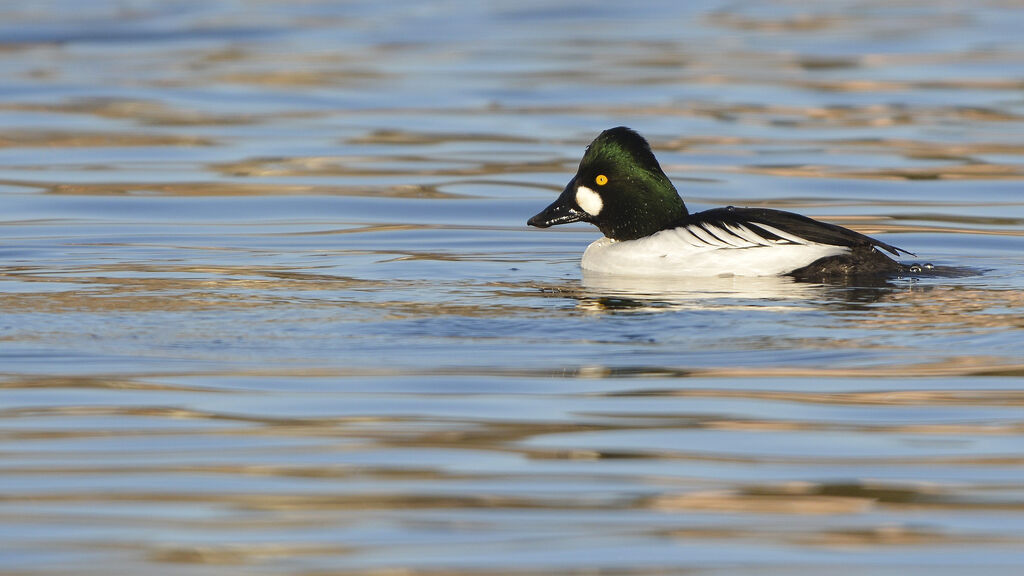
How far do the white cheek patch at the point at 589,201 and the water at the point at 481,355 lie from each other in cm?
33

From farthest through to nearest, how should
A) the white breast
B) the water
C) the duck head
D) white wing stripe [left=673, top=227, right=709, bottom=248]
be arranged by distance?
the duck head, white wing stripe [left=673, top=227, right=709, bottom=248], the white breast, the water

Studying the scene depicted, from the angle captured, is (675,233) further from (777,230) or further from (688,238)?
(777,230)

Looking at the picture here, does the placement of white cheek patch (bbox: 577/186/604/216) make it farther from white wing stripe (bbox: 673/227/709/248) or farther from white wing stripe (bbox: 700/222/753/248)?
white wing stripe (bbox: 700/222/753/248)

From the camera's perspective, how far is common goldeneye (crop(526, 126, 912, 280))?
328 inches

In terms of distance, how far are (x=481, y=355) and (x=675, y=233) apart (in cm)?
234

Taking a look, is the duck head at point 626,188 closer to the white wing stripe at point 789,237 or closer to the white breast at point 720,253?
the white breast at point 720,253

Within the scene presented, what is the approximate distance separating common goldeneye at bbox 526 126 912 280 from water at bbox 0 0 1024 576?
0.19m

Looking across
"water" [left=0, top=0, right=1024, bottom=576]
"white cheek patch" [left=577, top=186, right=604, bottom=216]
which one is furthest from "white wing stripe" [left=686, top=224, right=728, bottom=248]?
"white cheek patch" [left=577, top=186, right=604, bottom=216]

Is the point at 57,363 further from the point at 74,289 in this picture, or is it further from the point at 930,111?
the point at 930,111

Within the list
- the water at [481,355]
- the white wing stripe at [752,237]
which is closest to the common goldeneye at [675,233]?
the white wing stripe at [752,237]

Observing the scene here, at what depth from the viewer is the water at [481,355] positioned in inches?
174

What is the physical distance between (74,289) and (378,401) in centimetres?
278

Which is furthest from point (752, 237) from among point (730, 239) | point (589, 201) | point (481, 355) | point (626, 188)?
point (481, 355)

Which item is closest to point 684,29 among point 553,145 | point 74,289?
point 553,145
